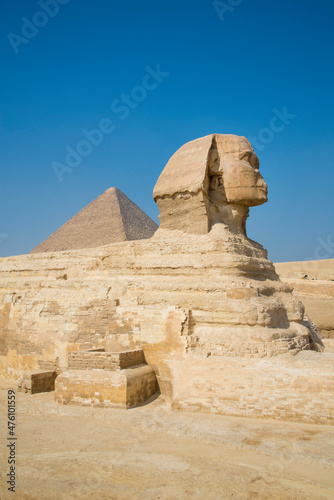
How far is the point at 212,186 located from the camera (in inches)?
336

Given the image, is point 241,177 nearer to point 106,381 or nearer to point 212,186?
point 212,186

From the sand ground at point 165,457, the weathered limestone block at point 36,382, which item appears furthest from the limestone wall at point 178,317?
the sand ground at point 165,457

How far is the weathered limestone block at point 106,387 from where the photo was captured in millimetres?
6648

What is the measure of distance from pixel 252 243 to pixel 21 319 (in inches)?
225

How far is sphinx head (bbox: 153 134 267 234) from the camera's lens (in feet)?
26.6

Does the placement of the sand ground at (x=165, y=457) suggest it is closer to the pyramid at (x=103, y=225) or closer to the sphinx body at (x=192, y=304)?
the sphinx body at (x=192, y=304)

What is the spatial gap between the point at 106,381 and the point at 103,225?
9575 millimetres

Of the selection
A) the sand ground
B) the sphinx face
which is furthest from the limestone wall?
the sphinx face

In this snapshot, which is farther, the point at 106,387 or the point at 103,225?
the point at 103,225

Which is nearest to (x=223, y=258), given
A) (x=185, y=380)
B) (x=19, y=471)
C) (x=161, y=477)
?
(x=185, y=380)

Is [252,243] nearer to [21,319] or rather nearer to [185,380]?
[185,380]

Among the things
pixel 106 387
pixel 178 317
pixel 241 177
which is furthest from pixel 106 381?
pixel 241 177

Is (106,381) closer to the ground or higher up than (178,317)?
closer to the ground

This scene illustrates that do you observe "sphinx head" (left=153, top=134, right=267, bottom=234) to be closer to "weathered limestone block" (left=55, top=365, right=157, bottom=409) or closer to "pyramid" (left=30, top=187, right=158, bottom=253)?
"weathered limestone block" (left=55, top=365, right=157, bottom=409)
